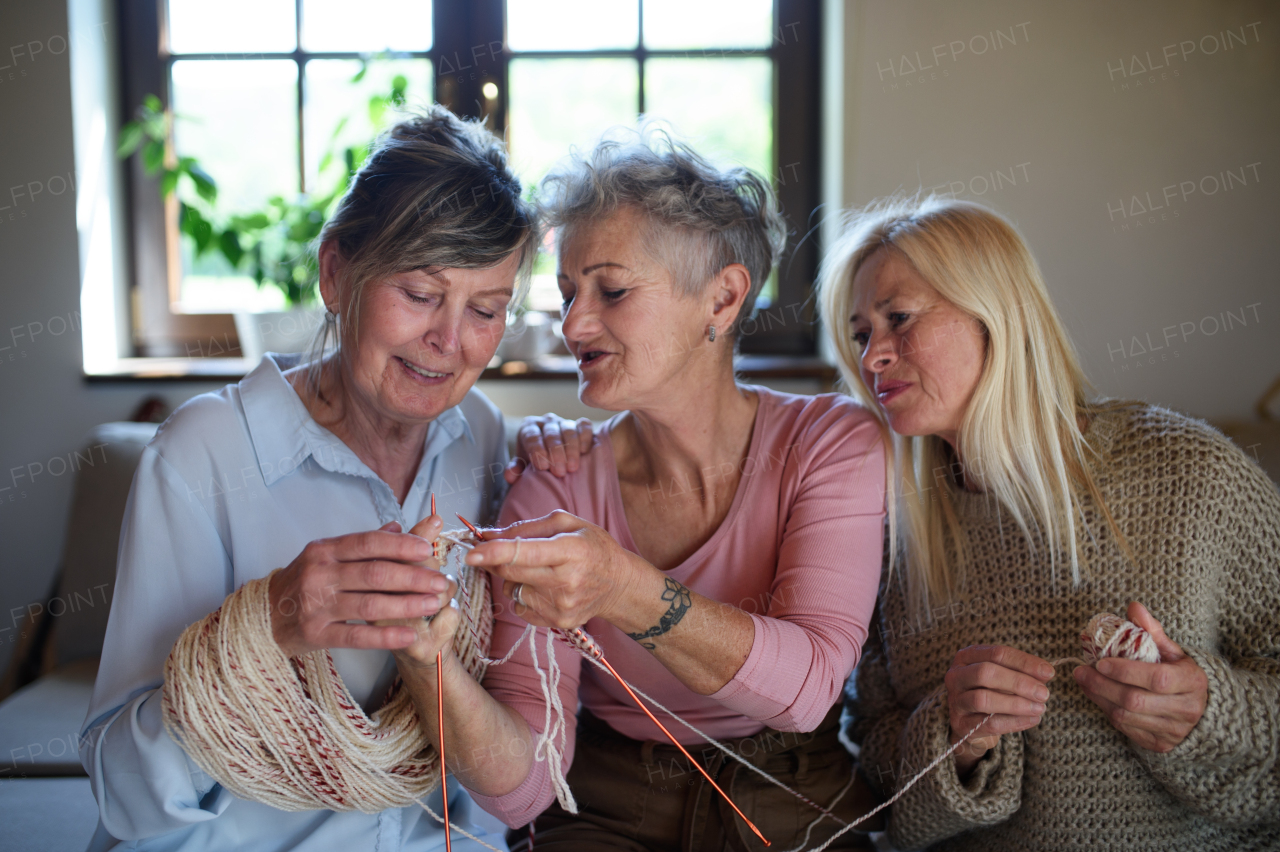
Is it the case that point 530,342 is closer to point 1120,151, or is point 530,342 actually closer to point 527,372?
point 527,372

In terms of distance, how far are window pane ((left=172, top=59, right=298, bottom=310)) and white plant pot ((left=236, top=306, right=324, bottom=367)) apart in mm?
336

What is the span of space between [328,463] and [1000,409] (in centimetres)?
99

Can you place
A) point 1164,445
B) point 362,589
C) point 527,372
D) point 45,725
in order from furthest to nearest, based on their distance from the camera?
point 527,372
point 45,725
point 1164,445
point 362,589

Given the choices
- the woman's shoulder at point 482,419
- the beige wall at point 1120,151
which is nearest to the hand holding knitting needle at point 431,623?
the woman's shoulder at point 482,419

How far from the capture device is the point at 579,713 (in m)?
1.57

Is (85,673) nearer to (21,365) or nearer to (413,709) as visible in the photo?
(21,365)

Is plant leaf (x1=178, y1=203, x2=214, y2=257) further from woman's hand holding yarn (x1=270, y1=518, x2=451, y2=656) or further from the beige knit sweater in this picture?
the beige knit sweater

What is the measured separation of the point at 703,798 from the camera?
4.26 ft

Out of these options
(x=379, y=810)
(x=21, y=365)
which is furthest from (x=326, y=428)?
(x=21, y=365)

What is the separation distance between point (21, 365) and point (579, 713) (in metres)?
2.05

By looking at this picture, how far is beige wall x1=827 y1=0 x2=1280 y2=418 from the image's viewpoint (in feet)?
7.45

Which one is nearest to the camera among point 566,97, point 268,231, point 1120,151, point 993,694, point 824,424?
point 993,694

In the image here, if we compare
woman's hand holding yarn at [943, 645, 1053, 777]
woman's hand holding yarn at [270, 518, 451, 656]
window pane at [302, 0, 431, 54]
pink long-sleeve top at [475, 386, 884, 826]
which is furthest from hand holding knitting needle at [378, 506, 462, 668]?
window pane at [302, 0, 431, 54]

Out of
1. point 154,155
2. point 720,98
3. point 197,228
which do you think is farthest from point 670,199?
point 154,155
